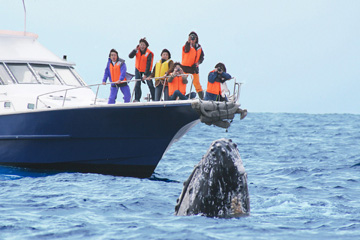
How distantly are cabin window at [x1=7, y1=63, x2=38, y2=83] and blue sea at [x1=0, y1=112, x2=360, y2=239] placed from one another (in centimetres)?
255

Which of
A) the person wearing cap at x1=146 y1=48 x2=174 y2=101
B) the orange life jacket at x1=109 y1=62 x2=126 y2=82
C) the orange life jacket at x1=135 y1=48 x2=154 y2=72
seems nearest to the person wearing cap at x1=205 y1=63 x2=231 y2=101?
the person wearing cap at x1=146 y1=48 x2=174 y2=101

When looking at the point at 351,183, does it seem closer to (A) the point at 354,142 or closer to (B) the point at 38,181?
(B) the point at 38,181

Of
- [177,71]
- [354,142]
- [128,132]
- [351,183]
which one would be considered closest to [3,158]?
[128,132]

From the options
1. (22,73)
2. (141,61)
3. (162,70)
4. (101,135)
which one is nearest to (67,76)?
(22,73)

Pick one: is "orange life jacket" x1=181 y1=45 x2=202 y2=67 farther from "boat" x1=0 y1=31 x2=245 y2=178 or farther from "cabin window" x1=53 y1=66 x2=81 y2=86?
"cabin window" x1=53 y1=66 x2=81 y2=86

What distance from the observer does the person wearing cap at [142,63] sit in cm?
1514

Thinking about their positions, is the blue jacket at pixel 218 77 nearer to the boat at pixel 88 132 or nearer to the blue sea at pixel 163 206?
the boat at pixel 88 132

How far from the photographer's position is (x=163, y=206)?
10.6 metres

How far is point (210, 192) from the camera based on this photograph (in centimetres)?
791

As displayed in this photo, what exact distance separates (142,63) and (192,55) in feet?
4.78

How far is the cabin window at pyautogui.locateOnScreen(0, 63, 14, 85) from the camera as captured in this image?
1684 centimetres

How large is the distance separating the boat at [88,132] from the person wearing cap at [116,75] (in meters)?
0.79

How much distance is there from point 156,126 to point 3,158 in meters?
4.18

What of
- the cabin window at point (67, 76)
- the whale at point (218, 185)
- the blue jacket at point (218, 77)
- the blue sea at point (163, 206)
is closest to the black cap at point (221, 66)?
the blue jacket at point (218, 77)
